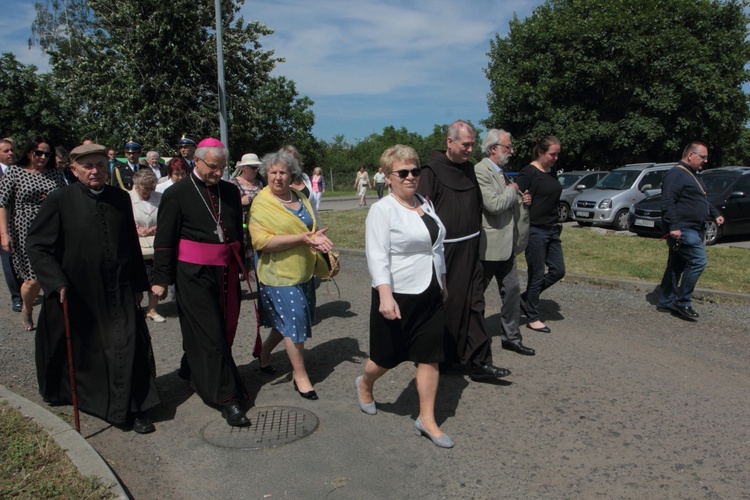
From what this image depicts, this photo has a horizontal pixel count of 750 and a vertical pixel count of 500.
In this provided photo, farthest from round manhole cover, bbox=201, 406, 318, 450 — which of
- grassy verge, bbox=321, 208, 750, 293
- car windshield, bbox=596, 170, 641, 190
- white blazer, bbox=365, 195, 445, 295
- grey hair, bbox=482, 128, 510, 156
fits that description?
car windshield, bbox=596, 170, 641, 190

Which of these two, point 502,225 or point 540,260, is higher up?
point 502,225

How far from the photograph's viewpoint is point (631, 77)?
24.9 m

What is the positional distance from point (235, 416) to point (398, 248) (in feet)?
5.42

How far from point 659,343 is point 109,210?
520 cm

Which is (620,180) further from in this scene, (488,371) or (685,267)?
(488,371)

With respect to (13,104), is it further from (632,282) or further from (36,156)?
(632,282)

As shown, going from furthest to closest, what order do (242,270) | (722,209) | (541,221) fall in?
(722,209) < (541,221) < (242,270)

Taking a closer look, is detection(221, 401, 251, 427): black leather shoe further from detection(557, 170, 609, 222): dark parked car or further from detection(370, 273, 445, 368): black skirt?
detection(557, 170, 609, 222): dark parked car

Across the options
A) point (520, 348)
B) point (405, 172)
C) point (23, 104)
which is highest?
point (23, 104)

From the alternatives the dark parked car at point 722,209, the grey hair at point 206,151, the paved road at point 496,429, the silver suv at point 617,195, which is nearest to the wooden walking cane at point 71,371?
the paved road at point 496,429

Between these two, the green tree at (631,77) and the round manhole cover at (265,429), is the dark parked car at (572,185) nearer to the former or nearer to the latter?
the green tree at (631,77)

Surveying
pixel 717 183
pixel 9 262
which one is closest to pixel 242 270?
pixel 9 262

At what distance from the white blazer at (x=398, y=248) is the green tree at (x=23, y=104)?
22.9 m

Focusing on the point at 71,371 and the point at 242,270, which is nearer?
the point at 71,371
